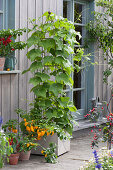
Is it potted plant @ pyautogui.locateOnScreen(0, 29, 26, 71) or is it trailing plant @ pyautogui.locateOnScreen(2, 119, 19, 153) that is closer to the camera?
trailing plant @ pyautogui.locateOnScreen(2, 119, 19, 153)

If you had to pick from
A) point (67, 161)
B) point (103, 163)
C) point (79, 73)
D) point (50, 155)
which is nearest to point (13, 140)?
point (50, 155)

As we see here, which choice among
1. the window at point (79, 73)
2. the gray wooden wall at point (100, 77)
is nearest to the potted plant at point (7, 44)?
the window at point (79, 73)

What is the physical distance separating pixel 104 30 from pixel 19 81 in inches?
109

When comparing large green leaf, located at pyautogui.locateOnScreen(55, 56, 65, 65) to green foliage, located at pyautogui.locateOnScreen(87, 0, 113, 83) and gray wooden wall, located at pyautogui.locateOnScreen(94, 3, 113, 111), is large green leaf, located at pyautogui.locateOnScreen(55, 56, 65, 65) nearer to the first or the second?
green foliage, located at pyautogui.locateOnScreen(87, 0, 113, 83)

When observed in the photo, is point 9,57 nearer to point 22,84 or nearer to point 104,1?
point 22,84

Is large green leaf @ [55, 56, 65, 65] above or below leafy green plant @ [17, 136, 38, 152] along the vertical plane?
above

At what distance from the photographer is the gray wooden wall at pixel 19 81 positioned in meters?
5.42

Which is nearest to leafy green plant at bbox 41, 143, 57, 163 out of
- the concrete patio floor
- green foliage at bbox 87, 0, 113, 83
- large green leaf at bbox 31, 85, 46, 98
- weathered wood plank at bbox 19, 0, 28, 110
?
the concrete patio floor

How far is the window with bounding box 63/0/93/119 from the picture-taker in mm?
7281

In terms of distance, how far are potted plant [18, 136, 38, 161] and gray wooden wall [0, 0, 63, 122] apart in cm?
56

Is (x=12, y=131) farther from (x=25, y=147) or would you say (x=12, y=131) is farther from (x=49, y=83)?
(x=49, y=83)

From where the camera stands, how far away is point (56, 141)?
211 inches

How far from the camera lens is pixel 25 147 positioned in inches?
195

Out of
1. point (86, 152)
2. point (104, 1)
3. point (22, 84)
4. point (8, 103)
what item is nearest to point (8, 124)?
point (8, 103)
